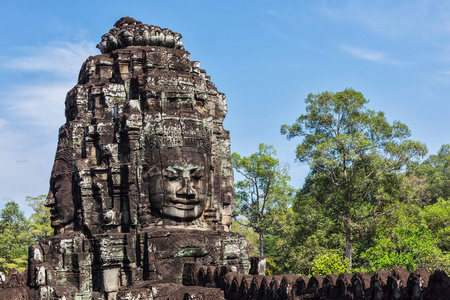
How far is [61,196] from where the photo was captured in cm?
1303

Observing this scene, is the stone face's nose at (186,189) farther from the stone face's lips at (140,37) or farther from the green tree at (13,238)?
the green tree at (13,238)

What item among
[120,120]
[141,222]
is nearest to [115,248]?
[141,222]

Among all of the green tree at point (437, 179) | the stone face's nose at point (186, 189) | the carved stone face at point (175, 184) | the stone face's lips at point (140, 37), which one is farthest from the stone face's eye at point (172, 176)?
the green tree at point (437, 179)

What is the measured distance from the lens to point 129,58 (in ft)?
43.6

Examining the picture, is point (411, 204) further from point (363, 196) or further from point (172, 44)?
point (172, 44)

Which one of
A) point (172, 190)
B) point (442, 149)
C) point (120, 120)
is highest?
point (442, 149)

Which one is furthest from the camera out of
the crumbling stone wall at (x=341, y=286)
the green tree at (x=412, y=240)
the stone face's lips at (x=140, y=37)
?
the green tree at (x=412, y=240)

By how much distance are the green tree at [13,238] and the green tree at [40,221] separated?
0.53 m

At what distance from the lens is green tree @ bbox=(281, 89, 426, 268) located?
2436cm

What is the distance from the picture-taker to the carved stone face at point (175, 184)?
11758 mm

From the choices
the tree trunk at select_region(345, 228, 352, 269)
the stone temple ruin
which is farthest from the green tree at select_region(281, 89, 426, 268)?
the stone temple ruin

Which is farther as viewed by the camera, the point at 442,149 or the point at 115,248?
the point at 442,149

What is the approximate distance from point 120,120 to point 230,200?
3892 mm

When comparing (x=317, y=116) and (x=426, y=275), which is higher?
(x=317, y=116)
